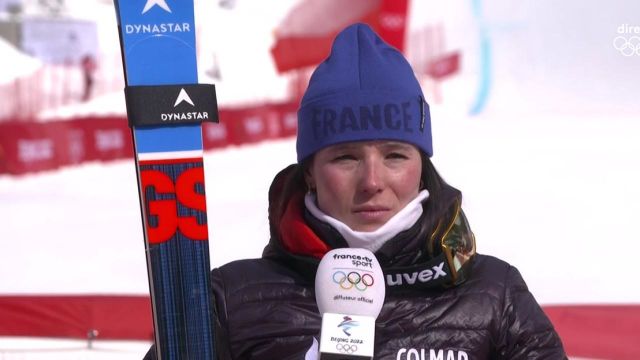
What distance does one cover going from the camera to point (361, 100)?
1907 mm

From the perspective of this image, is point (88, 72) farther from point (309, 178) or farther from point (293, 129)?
point (309, 178)

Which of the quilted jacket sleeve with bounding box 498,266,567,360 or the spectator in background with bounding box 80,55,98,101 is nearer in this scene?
the quilted jacket sleeve with bounding box 498,266,567,360

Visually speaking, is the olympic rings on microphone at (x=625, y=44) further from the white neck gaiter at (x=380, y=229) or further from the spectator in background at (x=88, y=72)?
the white neck gaiter at (x=380, y=229)

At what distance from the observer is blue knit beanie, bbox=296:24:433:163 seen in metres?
1.87

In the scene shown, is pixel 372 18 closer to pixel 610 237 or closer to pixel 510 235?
pixel 510 235

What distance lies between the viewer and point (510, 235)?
5027mm

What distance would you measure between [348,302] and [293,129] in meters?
3.83

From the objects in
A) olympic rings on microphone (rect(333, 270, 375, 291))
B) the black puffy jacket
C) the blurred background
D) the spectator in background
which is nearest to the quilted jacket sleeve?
the black puffy jacket

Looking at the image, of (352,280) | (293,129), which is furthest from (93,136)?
(352,280)

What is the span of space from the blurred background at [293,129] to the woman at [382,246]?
2.92m

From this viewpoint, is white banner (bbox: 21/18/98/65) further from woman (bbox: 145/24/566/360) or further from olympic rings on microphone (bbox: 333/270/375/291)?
olympic rings on microphone (bbox: 333/270/375/291)

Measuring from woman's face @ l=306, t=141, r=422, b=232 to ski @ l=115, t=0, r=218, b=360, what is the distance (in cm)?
26

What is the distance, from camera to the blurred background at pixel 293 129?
16.3 feet

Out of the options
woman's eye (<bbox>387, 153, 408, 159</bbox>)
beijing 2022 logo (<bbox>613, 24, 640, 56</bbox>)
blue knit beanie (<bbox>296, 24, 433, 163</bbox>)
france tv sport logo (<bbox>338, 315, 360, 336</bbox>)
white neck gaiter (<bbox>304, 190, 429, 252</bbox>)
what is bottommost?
france tv sport logo (<bbox>338, 315, 360, 336</bbox>)
